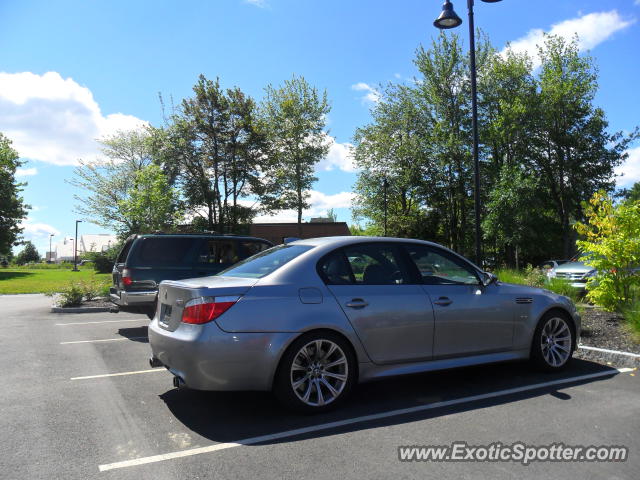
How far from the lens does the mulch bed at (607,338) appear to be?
6.33m

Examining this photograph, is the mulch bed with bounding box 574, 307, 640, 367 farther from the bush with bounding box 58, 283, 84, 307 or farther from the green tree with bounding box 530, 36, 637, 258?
the green tree with bounding box 530, 36, 637, 258

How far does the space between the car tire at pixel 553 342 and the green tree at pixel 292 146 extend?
30.1 meters

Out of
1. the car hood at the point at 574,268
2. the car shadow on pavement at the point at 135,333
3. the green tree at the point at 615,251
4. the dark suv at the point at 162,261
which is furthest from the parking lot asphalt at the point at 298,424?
the car hood at the point at 574,268

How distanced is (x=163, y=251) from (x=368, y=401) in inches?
233

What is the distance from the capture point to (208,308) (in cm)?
413

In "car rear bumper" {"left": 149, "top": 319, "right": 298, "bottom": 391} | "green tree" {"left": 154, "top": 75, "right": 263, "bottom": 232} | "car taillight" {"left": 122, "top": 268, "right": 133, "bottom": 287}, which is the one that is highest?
"green tree" {"left": 154, "top": 75, "right": 263, "bottom": 232}

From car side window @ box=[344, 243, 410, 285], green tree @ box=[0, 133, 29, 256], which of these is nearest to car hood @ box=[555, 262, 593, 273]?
car side window @ box=[344, 243, 410, 285]

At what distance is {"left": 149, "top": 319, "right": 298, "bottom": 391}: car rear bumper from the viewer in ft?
13.2

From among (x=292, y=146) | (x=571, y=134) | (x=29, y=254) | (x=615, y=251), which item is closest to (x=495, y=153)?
(x=571, y=134)

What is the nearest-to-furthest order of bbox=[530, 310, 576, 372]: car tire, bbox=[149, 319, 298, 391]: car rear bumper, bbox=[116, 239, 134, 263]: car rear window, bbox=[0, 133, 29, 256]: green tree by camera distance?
bbox=[149, 319, 298, 391]: car rear bumper → bbox=[530, 310, 576, 372]: car tire → bbox=[116, 239, 134, 263]: car rear window → bbox=[0, 133, 29, 256]: green tree

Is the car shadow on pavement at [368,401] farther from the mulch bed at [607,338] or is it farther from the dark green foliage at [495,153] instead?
the dark green foliage at [495,153]

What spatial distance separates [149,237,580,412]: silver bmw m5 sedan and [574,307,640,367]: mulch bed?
106 centimetres

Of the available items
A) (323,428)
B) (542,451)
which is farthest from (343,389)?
(542,451)

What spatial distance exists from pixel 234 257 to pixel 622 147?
31.3 metres
